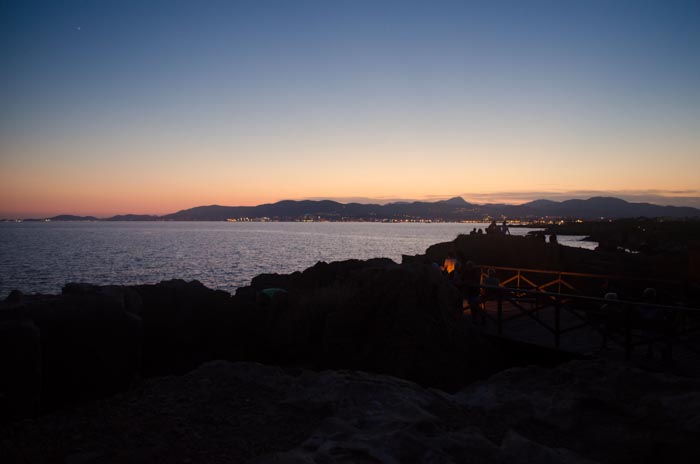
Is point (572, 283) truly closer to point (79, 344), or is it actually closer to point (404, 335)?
point (404, 335)

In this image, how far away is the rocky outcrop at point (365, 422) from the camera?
381 centimetres

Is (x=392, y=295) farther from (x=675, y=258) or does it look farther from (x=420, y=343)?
(x=675, y=258)

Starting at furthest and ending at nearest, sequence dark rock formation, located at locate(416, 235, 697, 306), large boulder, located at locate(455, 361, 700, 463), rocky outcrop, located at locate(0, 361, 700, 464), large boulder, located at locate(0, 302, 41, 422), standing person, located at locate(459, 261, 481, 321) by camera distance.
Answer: dark rock formation, located at locate(416, 235, 697, 306) < standing person, located at locate(459, 261, 481, 321) < large boulder, located at locate(0, 302, 41, 422) < large boulder, located at locate(455, 361, 700, 463) < rocky outcrop, located at locate(0, 361, 700, 464)

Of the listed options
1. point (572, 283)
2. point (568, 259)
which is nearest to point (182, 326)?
point (572, 283)

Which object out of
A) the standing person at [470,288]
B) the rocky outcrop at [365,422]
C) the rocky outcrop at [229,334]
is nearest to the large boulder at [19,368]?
the rocky outcrop at [229,334]

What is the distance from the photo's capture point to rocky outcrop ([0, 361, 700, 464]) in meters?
3.81

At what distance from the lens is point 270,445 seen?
4.05 metres

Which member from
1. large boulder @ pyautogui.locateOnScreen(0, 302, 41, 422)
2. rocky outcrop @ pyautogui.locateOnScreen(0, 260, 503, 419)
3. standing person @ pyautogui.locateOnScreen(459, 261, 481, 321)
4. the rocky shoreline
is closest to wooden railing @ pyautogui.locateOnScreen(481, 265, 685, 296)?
standing person @ pyautogui.locateOnScreen(459, 261, 481, 321)

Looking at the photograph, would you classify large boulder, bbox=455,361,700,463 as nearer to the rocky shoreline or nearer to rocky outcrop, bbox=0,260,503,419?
the rocky shoreline

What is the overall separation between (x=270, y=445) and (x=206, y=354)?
936cm

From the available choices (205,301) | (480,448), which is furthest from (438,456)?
(205,301)

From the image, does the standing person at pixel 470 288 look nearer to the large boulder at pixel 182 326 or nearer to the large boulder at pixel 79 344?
the large boulder at pixel 182 326

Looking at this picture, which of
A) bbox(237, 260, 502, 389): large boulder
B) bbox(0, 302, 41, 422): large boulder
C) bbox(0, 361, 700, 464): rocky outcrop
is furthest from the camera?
bbox(237, 260, 502, 389): large boulder

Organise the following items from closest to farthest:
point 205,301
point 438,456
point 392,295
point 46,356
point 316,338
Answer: point 438,456 < point 46,356 < point 392,295 < point 316,338 < point 205,301
